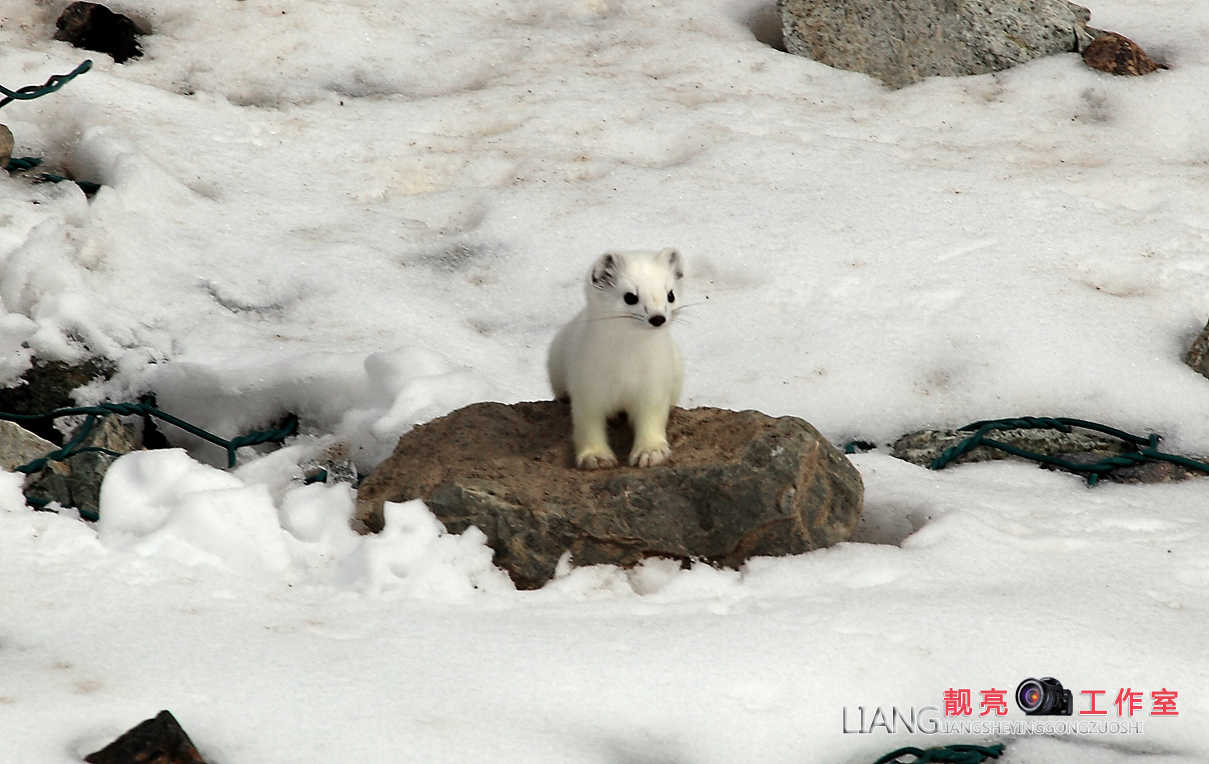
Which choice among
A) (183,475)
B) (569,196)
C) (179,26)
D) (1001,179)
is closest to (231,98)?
(179,26)

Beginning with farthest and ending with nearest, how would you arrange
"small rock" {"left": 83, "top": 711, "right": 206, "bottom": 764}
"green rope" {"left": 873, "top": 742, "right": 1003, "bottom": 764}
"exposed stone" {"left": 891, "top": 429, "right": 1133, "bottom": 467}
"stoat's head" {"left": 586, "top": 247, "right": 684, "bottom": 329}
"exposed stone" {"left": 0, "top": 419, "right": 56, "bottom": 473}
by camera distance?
"exposed stone" {"left": 891, "top": 429, "right": 1133, "bottom": 467}, "exposed stone" {"left": 0, "top": 419, "right": 56, "bottom": 473}, "stoat's head" {"left": 586, "top": 247, "right": 684, "bottom": 329}, "green rope" {"left": 873, "top": 742, "right": 1003, "bottom": 764}, "small rock" {"left": 83, "top": 711, "right": 206, "bottom": 764}

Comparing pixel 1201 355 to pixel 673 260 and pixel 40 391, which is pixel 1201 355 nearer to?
pixel 673 260

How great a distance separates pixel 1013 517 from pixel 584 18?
5.36 meters

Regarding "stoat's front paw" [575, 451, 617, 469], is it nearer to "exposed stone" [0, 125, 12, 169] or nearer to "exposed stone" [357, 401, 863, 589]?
"exposed stone" [357, 401, 863, 589]

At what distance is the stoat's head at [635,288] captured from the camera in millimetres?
3613

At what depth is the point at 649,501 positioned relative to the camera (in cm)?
351

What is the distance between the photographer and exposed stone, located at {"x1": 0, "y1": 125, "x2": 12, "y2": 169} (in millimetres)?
5750

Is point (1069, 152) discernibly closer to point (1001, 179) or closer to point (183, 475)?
point (1001, 179)

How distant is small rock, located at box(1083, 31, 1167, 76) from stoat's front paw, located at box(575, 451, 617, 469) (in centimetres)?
514

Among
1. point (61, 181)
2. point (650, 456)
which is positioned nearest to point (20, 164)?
point (61, 181)

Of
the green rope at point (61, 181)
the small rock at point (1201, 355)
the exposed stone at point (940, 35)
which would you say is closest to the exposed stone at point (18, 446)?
the green rope at point (61, 181)

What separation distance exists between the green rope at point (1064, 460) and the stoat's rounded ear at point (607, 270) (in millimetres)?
1632

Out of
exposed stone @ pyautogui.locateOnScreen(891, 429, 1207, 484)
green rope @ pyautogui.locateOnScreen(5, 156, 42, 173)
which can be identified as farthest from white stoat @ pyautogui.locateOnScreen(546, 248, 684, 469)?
green rope @ pyautogui.locateOnScreen(5, 156, 42, 173)

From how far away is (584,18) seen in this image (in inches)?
321
